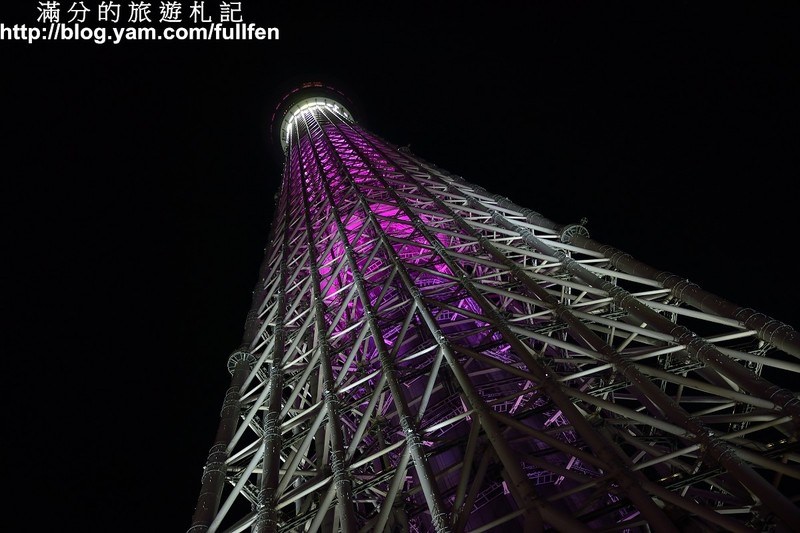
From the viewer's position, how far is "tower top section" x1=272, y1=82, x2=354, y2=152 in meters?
52.7

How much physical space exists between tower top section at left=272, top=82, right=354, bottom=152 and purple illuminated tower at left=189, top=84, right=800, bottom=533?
32676 millimetres

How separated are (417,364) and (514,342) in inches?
187

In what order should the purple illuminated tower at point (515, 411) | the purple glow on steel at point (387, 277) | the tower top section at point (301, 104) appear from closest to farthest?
the purple illuminated tower at point (515, 411) → the purple glow on steel at point (387, 277) → the tower top section at point (301, 104)

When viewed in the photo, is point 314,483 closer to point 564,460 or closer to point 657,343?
point 564,460

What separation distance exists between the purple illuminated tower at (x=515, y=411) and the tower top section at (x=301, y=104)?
3268 centimetres

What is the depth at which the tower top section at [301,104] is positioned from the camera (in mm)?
52656

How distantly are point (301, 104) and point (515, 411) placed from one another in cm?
4499

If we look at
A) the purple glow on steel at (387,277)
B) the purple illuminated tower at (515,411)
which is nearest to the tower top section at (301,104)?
the purple glow on steel at (387,277)

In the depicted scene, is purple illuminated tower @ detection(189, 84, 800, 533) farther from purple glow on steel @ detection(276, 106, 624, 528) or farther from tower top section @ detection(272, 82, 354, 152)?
tower top section @ detection(272, 82, 354, 152)

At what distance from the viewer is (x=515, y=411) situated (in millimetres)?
13875

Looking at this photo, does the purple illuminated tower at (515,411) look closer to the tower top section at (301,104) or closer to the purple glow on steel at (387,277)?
the purple glow on steel at (387,277)

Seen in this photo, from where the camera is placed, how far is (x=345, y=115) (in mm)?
54094

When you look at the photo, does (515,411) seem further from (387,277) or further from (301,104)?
(301,104)

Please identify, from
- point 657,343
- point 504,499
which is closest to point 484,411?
point 504,499
